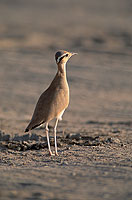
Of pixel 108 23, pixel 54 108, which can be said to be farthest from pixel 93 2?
pixel 54 108

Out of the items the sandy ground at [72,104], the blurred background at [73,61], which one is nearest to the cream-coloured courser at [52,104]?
the sandy ground at [72,104]

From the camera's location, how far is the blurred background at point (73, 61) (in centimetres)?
1290

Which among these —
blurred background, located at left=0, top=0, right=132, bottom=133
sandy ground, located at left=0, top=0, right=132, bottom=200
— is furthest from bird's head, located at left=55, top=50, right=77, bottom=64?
blurred background, located at left=0, top=0, right=132, bottom=133

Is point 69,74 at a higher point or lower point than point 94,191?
higher

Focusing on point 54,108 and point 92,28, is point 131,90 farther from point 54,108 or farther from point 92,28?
point 92,28

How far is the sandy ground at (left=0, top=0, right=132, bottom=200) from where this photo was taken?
5.95 meters

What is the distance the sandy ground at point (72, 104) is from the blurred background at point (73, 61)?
0.03m

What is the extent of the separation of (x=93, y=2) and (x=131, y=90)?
24553 millimetres

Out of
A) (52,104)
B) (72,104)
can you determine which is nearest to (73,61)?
(72,104)

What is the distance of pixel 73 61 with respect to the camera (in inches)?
746

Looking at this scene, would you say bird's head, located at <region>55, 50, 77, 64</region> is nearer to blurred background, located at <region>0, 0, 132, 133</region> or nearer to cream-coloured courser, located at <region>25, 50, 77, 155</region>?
cream-coloured courser, located at <region>25, 50, 77, 155</region>

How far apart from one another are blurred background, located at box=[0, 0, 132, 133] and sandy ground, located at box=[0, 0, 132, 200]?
28 millimetres

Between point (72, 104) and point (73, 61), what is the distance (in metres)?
5.61

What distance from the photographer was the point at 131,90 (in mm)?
14922
